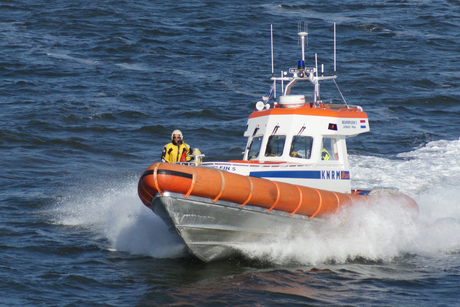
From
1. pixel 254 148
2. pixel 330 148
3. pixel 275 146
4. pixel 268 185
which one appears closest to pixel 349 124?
pixel 330 148

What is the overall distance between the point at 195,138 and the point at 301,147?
26.4ft

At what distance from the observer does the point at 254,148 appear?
30.9 feet

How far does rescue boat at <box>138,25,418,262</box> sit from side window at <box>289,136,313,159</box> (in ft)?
0.05

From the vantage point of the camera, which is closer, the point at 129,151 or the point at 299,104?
the point at 299,104

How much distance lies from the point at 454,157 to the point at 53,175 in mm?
10463

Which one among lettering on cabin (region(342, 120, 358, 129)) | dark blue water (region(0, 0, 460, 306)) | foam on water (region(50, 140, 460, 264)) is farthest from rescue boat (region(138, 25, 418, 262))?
dark blue water (region(0, 0, 460, 306))

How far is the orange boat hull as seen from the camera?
22.8 ft

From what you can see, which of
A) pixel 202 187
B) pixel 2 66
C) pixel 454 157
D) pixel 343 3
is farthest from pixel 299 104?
pixel 343 3

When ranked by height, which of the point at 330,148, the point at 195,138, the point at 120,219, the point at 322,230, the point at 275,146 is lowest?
the point at 195,138

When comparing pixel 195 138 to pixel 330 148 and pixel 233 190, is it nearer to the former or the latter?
pixel 330 148

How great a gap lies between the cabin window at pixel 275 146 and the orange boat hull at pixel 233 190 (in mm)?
1132

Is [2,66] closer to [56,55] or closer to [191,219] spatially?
[56,55]

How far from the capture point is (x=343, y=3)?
107ft

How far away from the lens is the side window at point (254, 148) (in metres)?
9.33
